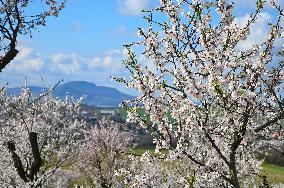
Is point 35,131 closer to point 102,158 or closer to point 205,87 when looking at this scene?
point 205,87

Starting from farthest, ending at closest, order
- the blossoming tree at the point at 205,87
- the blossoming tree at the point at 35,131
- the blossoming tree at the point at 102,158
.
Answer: the blossoming tree at the point at 102,158
the blossoming tree at the point at 35,131
the blossoming tree at the point at 205,87

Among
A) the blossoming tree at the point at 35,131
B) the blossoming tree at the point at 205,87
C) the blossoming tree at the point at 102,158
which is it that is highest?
the blossoming tree at the point at 102,158

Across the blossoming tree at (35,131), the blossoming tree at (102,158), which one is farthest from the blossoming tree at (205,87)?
the blossoming tree at (102,158)

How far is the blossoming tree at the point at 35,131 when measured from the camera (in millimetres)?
19422

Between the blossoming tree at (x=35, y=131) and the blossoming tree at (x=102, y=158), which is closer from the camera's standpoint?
the blossoming tree at (x=35, y=131)

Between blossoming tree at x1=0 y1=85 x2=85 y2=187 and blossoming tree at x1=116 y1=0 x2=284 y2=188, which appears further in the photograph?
blossoming tree at x1=0 y1=85 x2=85 y2=187

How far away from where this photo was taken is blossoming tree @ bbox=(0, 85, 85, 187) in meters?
19.4

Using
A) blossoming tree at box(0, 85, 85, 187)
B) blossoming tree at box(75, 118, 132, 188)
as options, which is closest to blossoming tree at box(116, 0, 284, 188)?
blossoming tree at box(0, 85, 85, 187)

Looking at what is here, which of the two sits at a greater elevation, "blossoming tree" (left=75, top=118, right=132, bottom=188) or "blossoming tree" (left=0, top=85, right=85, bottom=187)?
"blossoming tree" (left=75, top=118, right=132, bottom=188)

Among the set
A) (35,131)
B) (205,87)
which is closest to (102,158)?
(35,131)

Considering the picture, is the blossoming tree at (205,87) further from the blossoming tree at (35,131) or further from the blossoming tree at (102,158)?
the blossoming tree at (102,158)

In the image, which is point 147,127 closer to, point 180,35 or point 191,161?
point 191,161

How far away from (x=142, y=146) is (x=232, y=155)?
339 ft

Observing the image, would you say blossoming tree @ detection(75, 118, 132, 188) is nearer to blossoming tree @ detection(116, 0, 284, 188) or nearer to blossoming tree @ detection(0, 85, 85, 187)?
blossoming tree @ detection(0, 85, 85, 187)
